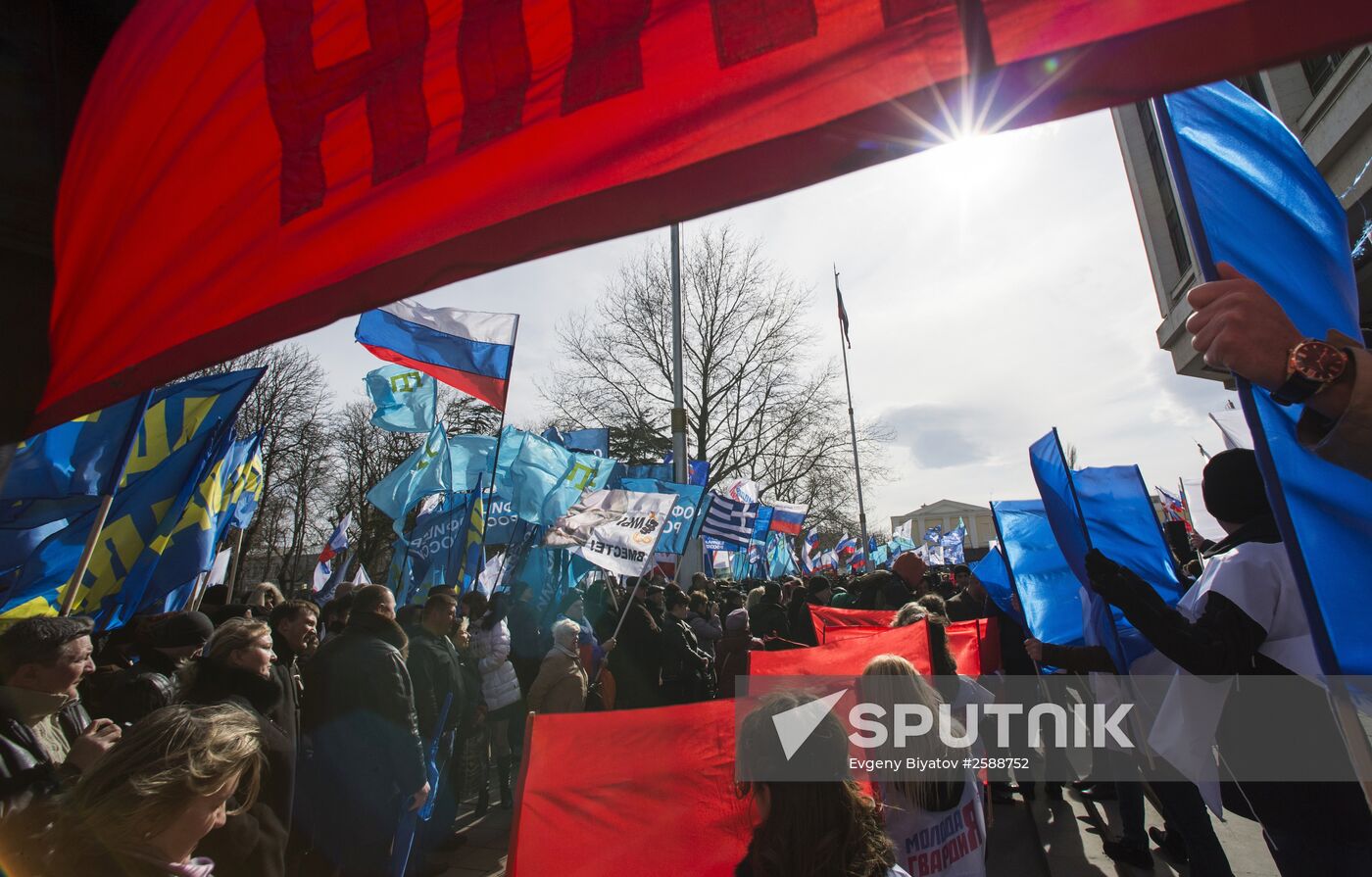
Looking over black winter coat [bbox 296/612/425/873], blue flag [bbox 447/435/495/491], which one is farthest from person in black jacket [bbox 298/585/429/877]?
blue flag [bbox 447/435/495/491]

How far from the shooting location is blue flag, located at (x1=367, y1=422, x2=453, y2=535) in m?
9.09

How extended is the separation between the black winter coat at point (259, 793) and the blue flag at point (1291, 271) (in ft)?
10.1

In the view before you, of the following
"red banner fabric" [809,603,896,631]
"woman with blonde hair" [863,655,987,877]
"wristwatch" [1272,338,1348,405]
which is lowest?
"woman with blonde hair" [863,655,987,877]

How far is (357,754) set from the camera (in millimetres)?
3738

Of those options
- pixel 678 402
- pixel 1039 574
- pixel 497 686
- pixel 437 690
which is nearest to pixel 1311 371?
pixel 1039 574

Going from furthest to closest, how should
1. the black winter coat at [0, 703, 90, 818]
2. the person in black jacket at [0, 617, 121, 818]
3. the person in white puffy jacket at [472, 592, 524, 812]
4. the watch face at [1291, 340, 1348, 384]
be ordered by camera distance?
the person in white puffy jacket at [472, 592, 524, 812]
the person in black jacket at [0, 617, 121, 818]
the black winter coat at [0, 703, 90, 818]
the watch face at [1291, 340, 1348, 384]

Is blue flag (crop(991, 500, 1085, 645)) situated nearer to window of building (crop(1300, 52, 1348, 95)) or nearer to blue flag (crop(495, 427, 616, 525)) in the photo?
blue flag (crop(495, 427, 616, 525))

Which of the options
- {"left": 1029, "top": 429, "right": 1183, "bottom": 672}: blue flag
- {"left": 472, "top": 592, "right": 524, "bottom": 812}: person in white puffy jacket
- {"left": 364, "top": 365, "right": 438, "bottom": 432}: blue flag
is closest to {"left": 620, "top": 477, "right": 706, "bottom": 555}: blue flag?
{"left": 364, "top": 365, "right": 438, "bottom": 432}: blue flag

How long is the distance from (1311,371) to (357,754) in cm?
417

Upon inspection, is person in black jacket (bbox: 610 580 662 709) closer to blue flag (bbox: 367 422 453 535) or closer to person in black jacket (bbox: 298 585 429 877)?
blue flag (bbox: 367 422 453 535)

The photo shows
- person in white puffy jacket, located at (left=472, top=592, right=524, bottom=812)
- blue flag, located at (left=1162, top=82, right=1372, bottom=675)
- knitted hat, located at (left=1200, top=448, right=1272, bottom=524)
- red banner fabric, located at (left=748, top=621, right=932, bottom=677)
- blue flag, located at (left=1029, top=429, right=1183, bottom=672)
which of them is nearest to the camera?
blue flag, located at (left=1162, top=82, right=1372, bottom=675)

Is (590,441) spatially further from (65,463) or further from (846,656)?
(846,656)

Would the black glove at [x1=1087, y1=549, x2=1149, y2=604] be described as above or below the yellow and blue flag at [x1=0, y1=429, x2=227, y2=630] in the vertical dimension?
below

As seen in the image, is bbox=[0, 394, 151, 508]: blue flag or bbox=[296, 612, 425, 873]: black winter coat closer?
bbox=[296, 612, 425, 873]: black winter coat
